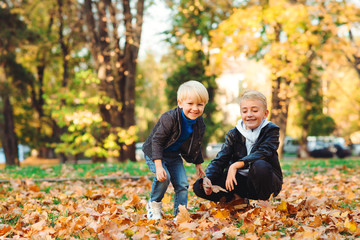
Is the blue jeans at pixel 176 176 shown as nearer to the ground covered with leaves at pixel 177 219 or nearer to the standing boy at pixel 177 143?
the standing boy at pixel 177 143

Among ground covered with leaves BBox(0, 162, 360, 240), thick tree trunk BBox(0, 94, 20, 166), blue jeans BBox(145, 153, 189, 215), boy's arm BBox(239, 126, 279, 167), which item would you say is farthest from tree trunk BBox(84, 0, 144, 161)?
boy's arm BBox(239, 126, 279, 167)

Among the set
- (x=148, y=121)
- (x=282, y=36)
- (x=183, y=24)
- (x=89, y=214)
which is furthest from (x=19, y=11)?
(x=148, y=121)

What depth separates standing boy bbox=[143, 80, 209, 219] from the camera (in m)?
3.64

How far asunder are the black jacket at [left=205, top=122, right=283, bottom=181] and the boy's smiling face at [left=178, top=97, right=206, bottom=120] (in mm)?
582

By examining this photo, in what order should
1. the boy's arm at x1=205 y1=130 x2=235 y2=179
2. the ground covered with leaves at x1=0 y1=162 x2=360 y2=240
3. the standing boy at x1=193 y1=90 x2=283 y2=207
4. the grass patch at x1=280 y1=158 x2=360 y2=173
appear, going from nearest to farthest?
the ground covered with leaves at x1=0 y1=162 x2=360 y2=240
the standing boy at x1=193 y1=90 x2=283 y2=207
the boy's arm at x1=205 y1=130 x2=235 y2=179
the grass patch at x1=280 y1=158 x2=360 y2=173

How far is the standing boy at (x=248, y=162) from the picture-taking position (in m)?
3.67

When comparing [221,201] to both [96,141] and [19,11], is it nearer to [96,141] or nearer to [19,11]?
[96,141]

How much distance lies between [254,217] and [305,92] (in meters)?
24.5

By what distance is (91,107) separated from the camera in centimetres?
1247

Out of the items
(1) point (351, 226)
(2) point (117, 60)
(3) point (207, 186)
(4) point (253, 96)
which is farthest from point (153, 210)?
(2) point (117, 60)

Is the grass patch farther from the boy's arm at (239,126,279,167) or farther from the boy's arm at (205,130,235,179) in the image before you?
the boy's arm at (239,126,279,167)

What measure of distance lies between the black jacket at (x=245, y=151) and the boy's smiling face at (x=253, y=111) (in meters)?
0.10

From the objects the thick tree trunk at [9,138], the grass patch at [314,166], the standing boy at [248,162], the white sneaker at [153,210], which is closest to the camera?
the standing boy at [248,162]

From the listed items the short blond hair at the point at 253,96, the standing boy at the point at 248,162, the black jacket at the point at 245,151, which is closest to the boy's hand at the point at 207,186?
the standing boy at the point at 248,162
